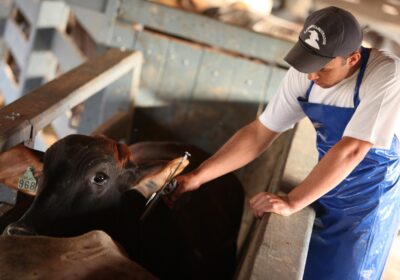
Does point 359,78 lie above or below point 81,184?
above

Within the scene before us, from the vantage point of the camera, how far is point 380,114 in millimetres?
2604

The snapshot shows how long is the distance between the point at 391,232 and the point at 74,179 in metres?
1.74

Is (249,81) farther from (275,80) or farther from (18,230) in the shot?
(18,230)

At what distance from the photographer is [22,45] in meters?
6.98

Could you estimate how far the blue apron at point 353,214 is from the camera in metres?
2.96

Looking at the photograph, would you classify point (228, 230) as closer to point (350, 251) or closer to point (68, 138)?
point (350, 251)

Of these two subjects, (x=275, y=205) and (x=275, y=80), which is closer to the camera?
→ (x=275, y=205)

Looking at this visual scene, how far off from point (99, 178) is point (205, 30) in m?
2.57

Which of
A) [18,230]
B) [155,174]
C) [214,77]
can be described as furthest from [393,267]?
[18,230]

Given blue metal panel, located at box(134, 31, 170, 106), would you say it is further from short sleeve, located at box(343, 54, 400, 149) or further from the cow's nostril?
the cow's nostril

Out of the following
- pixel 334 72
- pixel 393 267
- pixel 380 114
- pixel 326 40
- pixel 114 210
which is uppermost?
pixel 326 40

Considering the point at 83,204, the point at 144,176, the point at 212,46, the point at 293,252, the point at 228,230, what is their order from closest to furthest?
the point at 293,252 → the point at 83,204 → the point at 144,176 → the point at 228,230 → the point at 212,46

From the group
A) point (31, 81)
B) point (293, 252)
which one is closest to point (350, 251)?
point (293, 252)

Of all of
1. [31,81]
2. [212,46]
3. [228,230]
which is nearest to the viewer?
[228,230]
